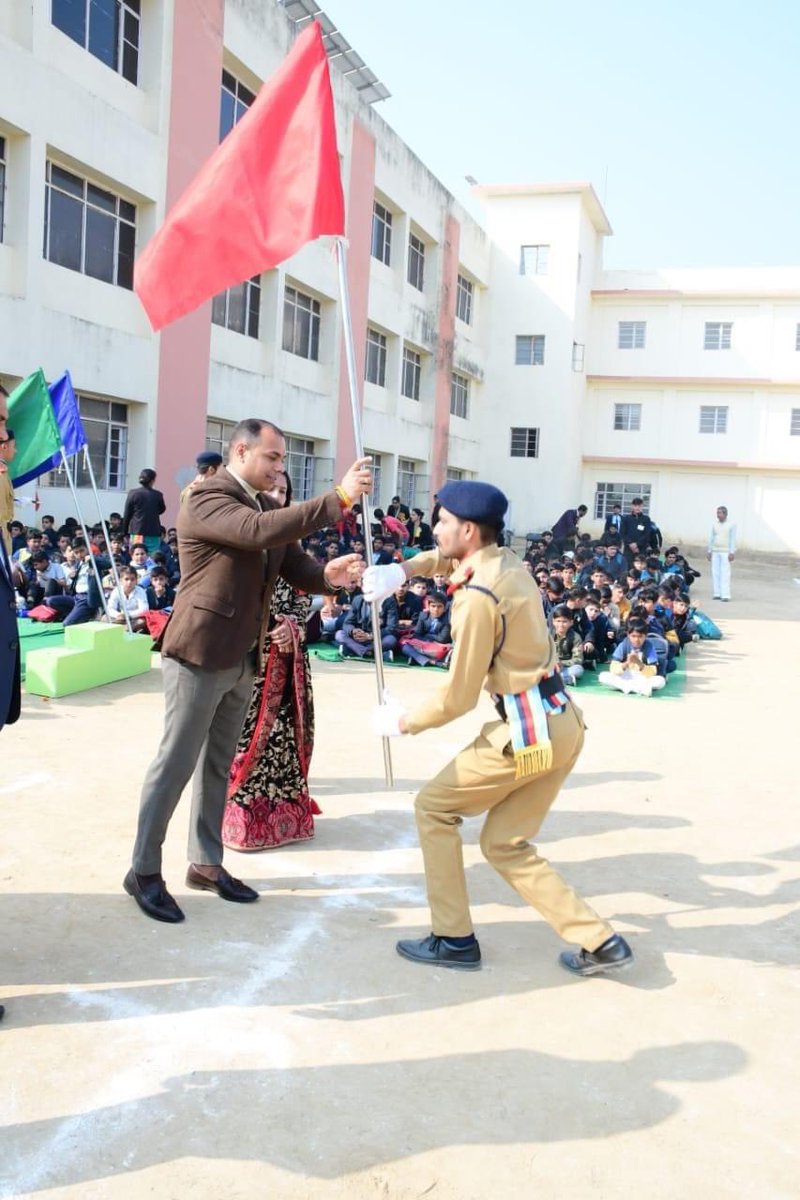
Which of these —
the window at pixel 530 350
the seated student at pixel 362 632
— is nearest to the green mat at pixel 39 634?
the seated student at pixel 362 632

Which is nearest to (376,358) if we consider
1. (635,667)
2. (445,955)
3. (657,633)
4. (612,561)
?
(612,561)

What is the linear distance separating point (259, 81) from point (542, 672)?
15.7 meters

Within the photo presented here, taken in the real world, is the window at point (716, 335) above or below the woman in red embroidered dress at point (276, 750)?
above

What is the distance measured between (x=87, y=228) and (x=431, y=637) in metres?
7.65

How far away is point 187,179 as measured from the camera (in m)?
14.5

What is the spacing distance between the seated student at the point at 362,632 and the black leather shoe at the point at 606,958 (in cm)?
647

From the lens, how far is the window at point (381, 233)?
21.3 meters

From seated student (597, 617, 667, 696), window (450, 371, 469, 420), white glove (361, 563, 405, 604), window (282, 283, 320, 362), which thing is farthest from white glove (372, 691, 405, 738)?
window (450, 371, 469, 420)

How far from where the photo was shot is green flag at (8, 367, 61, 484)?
7.86 metres

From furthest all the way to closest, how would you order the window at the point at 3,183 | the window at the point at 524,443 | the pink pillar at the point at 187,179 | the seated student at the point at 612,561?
the window at the point at 524,443
the seated student at the point at 612,561
the pink pillar at the point at 187,179
the window at the point at 3,183

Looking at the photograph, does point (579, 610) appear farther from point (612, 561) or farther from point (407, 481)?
point (407, 481)

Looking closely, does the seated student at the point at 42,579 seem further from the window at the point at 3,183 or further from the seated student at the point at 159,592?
the window at the point at 3,183

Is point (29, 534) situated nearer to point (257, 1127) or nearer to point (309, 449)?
point (309, 449)

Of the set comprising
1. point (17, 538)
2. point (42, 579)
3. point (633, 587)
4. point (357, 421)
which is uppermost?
point (357, 421)
